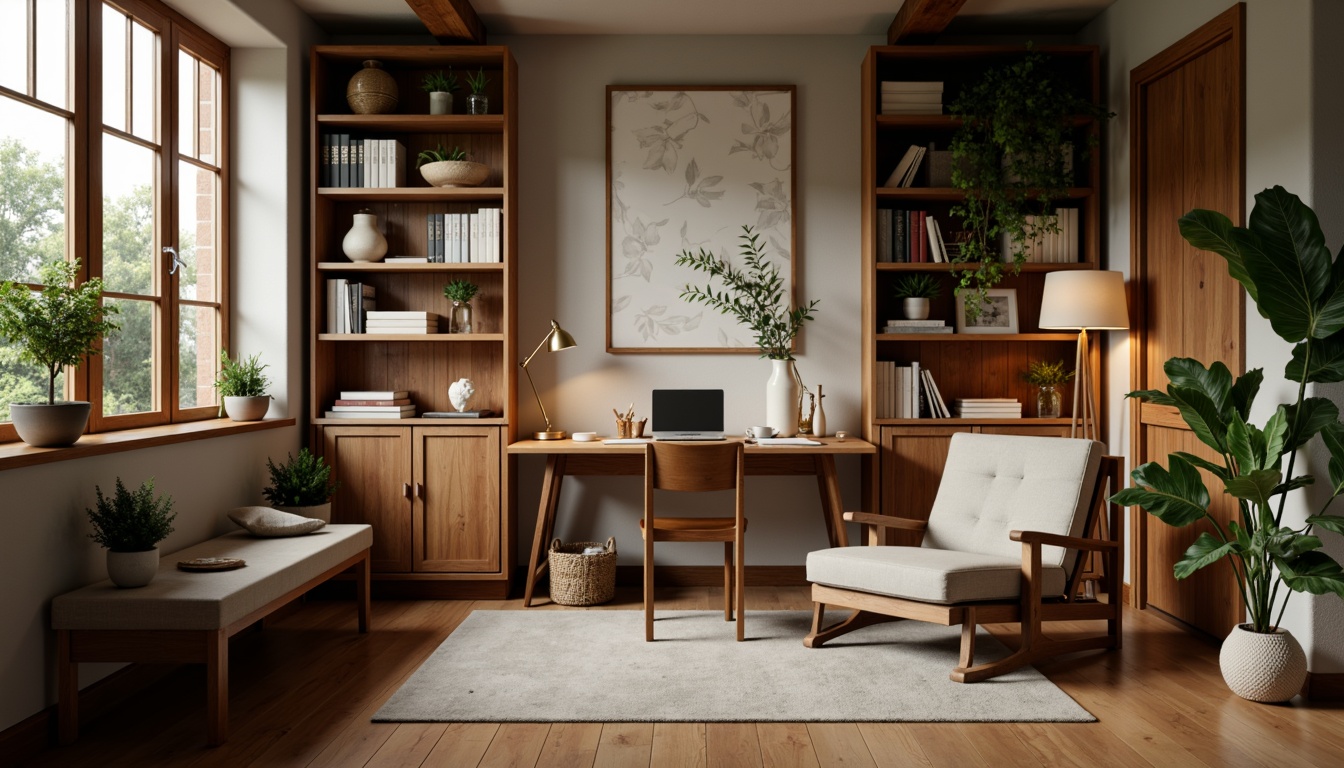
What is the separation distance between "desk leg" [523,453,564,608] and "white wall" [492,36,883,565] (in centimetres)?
35

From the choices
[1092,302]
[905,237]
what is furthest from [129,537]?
[1092,302]

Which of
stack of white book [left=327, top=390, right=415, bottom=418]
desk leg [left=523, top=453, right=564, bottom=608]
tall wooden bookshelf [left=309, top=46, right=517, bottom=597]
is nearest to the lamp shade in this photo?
desk leg [left=523, top=453, right=564, bottom=608]

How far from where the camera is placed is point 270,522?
3680mm

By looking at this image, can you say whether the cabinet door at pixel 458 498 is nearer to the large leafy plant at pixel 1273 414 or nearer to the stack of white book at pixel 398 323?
the stack of white book at pixel 398 323

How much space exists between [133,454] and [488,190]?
2033 millimetres

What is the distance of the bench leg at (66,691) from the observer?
2738 millimetres

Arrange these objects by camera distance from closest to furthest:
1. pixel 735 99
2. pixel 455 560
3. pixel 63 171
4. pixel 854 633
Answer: pixel 63 171 → pixel 854 633 → pixel 455 560 → pixel 735 99

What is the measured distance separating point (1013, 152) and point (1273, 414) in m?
1.71

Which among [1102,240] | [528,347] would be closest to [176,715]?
[528,347]

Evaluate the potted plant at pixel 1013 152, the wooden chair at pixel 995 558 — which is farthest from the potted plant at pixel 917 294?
the wooden chair at pixel 995 558

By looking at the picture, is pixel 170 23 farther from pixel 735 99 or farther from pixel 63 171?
pixel 735 99

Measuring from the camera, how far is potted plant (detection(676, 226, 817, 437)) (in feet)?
15.4

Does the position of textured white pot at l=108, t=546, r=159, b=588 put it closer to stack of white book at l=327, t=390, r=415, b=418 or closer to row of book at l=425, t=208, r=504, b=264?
stack of white book at l=327, t=390, r=415, b=418

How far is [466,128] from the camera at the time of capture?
473 centimetres
